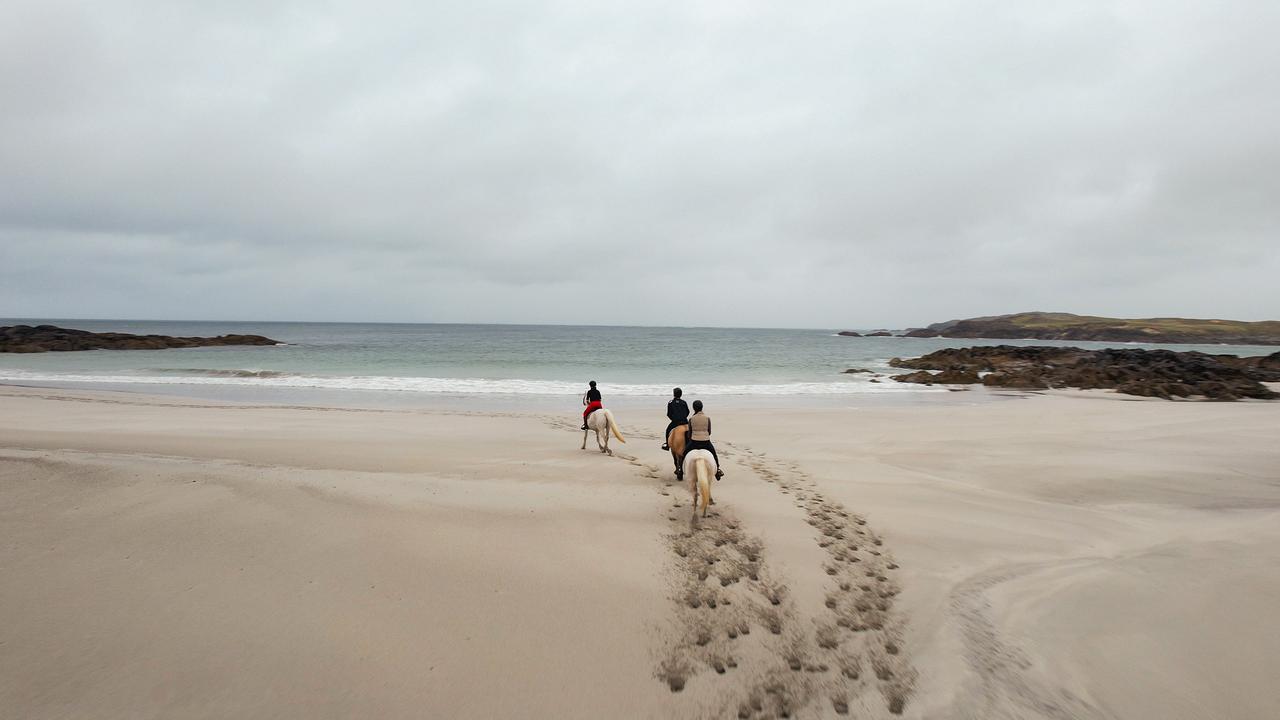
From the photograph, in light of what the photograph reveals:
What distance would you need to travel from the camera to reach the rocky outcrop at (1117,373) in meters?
25.7

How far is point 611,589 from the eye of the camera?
209 inches

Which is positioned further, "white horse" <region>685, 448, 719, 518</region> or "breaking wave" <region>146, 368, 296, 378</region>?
"breaking wave" <region>146, 368, 296, 378</region>

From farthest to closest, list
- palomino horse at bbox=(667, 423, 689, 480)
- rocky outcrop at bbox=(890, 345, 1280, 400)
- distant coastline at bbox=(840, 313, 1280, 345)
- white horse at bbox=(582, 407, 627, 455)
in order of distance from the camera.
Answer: distant coastline at bbox=(840, 313, 1280, 345) < rocky outcrop at bbox=(890, 345, 1280, 400) < white horse at bbox=(582, 407, 627, 455) < palomino horse at bbox=(667, 423, 689, 480)

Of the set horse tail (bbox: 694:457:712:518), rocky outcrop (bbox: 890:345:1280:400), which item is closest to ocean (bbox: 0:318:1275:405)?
rocky outcrop (bbox: 890:345:1280:400)

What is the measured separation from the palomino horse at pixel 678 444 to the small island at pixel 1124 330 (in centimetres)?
12872

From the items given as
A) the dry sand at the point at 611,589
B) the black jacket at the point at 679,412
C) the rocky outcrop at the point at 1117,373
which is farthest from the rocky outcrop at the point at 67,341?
the rocky outcrop at the point at 1117,373

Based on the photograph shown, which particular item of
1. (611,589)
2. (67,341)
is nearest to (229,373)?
(611,589)

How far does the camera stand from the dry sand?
12.7 feet

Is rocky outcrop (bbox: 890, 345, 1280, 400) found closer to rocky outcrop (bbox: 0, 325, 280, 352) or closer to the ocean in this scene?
→ the ocean

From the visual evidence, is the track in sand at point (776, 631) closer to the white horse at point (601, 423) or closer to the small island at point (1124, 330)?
the white horse at point (601, 423)

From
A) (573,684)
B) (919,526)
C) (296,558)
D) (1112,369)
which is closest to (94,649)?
(296,558)

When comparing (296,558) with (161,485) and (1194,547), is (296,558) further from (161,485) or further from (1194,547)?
(1194,547)

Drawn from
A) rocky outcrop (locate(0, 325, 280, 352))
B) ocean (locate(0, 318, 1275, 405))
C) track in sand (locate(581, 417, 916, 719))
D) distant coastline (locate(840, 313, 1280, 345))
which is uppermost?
distant coastline (locate(840, 313, 1280, 345))

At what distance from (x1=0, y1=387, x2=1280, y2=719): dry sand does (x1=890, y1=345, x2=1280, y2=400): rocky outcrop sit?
856 inches
